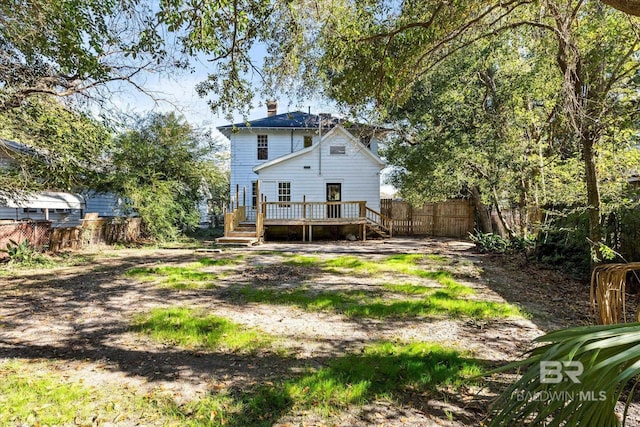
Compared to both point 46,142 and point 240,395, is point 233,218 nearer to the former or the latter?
point 46,142

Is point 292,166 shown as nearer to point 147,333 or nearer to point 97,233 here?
point 97,233

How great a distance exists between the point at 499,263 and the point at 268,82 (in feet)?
24.8

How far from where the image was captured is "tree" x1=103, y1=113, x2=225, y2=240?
13.7 metres

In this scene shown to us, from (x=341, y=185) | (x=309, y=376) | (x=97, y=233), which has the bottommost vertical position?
(x=309, y=376)

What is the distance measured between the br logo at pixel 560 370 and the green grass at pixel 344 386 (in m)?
1.95

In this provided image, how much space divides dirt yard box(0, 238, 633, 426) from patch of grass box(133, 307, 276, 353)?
123 millimetres

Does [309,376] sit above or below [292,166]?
below

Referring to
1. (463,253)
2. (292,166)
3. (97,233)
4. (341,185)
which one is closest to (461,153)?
(463,253)

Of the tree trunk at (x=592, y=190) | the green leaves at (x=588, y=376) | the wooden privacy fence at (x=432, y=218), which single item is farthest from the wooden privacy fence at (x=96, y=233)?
the tree trunk at (x=592, y=190)

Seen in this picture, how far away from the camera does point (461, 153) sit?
452 inches

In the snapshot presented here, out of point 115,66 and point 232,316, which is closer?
point 232,316

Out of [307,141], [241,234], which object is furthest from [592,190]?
[307,141]

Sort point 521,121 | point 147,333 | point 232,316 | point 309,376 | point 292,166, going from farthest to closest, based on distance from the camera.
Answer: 1. point 292,166
2. point 521,121
3. point 232,316
4. point 147,333
5. point 309,376

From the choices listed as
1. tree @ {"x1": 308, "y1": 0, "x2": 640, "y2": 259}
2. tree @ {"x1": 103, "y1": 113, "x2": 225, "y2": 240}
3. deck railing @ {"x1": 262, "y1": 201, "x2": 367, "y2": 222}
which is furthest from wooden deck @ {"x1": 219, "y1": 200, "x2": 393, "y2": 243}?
tree @ {"x1": 308, "y1": 0, "x2": 640, "y2": 259}
